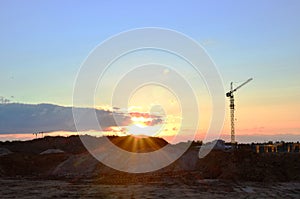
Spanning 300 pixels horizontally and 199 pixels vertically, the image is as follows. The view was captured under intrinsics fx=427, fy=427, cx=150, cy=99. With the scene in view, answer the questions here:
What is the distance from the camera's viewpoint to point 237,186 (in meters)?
34.9

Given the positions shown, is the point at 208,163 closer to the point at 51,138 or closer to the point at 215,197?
the point at 215,197

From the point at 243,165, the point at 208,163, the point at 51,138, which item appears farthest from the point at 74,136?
the point at 243,165

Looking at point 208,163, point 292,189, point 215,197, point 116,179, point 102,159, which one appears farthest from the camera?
point 102,159

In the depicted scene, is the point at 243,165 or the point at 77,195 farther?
the point at 243,165

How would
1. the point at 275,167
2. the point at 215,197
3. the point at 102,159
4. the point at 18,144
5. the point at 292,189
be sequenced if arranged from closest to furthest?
the point at 215,197, the point at 292,189, the point at 275,167, the point at 102,159, the point at 18,144

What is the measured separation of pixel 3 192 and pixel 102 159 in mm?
22319

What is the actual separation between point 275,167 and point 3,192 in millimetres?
26247

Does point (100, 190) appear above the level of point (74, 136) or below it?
below

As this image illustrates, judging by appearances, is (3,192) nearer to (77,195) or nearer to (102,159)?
(77,195)

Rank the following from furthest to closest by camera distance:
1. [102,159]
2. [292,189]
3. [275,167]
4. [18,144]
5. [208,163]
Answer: [18,144], [102,159], [208,163], [275,167], [292,189]

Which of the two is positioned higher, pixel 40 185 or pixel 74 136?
pixel 74 136

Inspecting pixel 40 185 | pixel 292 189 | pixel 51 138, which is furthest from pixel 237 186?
pixel 51 138

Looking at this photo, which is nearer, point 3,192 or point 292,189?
point 3,192

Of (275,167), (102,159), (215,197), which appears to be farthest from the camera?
(102,159)
